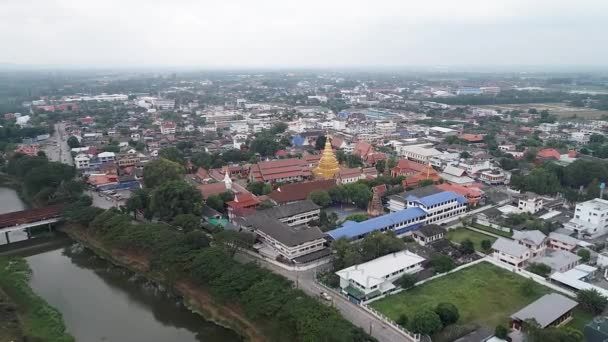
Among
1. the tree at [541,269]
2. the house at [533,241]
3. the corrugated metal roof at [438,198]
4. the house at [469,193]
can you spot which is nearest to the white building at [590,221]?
the house at [533,241]

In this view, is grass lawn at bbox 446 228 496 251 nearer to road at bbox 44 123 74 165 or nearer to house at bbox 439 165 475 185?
house at bbox 439 165 475 185

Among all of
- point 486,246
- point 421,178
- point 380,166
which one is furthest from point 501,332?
point 380,166

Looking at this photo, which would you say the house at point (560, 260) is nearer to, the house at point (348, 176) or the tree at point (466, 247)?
the tree at point (466, 247)

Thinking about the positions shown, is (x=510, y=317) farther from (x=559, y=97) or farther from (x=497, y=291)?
(x=559, y=97)

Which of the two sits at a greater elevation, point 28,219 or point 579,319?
point 28,219

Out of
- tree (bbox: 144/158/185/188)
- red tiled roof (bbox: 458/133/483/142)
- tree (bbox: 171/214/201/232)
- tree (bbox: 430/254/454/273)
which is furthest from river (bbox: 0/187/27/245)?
red tiled roof (bbox: 458/133/483/142)

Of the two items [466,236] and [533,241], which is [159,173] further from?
[533,241]
